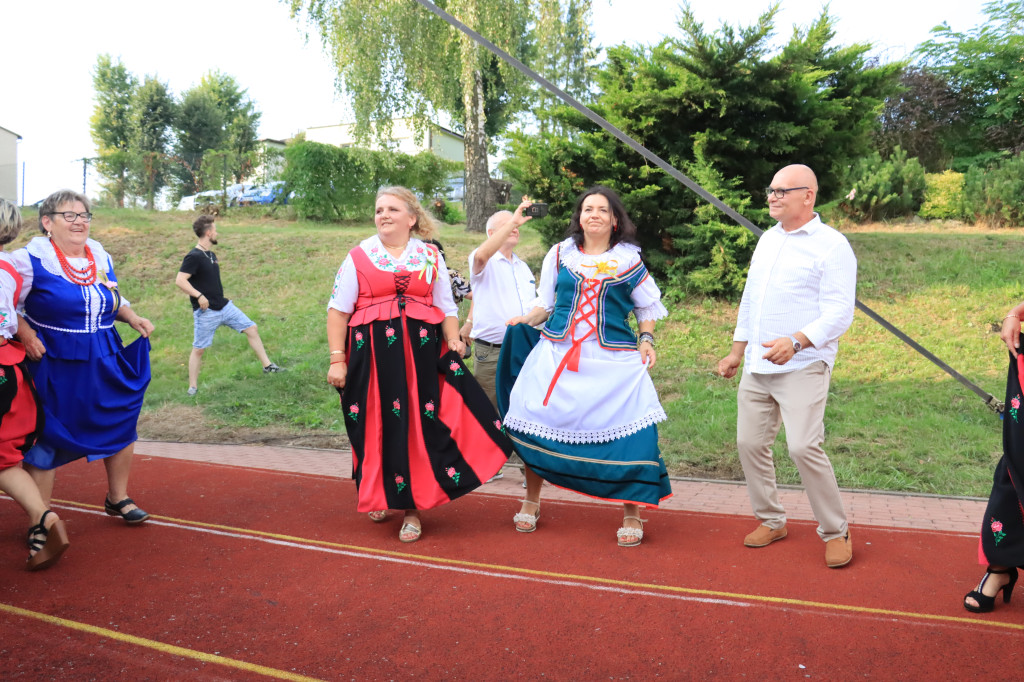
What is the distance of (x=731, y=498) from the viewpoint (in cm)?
604

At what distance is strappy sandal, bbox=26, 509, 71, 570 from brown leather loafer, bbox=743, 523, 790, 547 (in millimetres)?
3685

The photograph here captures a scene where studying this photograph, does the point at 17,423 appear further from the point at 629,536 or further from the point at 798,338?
the point at 798,338

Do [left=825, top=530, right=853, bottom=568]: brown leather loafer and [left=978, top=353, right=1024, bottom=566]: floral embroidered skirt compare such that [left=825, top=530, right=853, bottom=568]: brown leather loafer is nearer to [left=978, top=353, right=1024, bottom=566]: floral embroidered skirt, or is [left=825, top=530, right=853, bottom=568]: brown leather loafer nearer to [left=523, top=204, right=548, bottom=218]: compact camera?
[left=978, top=353, right=1024, bottom=566]: floral embroidered skirt

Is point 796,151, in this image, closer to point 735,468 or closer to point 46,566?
point 735,468

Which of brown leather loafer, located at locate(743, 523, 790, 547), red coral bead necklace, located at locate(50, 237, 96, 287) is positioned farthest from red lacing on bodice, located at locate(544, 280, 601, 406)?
red coral bead necklace, located at locate(50, 237, 96, 287)

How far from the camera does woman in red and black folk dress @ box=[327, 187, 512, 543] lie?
4.84 meters

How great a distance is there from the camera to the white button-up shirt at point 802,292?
4168 mm

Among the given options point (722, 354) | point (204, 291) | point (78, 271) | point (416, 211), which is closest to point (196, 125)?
point (204, 291)

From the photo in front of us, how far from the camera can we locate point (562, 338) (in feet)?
16.1

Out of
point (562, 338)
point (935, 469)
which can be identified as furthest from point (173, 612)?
point (935, 469)

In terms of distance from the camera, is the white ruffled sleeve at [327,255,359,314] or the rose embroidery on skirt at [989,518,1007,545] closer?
the rose embroidery on skirt at [989,518,1007,545]

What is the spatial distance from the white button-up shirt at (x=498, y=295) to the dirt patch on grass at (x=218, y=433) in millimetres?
2768

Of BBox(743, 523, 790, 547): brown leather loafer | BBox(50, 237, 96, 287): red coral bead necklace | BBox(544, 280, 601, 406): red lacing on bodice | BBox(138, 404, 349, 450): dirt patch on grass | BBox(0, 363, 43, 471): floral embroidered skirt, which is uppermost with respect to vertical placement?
BBox(50, 237, 96, 287): red coral bead necklace

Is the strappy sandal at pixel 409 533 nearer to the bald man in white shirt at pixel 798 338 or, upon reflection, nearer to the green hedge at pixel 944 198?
the bald man in white shirt at pixel 798 338
